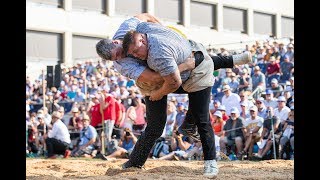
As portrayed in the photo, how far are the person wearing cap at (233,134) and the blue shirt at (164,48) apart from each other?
6212 mm

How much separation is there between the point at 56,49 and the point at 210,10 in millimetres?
10918

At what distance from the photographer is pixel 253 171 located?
770 cm

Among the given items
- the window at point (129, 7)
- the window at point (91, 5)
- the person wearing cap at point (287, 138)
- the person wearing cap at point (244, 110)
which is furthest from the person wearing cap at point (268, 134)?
the window at point (129, 7)

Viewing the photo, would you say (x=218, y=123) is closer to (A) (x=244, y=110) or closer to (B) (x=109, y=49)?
(A) (x=244, y=110)

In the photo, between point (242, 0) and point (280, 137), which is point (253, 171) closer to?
point (280, 137)

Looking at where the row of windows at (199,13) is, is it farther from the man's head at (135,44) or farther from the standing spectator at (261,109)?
the man's head at (135,44)

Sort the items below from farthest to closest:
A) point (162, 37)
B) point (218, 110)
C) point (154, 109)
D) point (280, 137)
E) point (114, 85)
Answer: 1. point (114, 85)
2. point (218, 110)
3. point (280, 137)
4. point (154, 109)
5. point (162, 37)

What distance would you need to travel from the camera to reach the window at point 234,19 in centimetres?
4091

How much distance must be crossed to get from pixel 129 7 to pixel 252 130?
24.7 metres

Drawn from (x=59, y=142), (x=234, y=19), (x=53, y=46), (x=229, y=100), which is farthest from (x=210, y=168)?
(x=234, y=19)

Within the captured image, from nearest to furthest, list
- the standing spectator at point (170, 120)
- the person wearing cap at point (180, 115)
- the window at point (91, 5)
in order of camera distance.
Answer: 1. the person wearing cap at point (180, 115)
2. the standing spectator at point (170, 120)
3. the window at point (91, 5)
